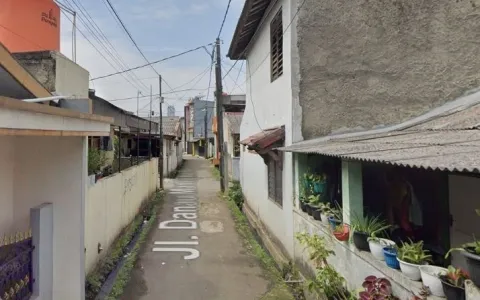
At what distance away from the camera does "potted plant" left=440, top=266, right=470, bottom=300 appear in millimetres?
2496

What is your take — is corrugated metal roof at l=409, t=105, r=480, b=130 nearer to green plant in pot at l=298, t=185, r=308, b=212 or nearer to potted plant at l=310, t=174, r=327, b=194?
potted plant at l=310, t=174, r=327, b=194

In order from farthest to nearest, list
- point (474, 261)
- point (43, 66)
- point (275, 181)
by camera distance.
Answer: point (275, 181) → point (43, 66) → point (474, 261)

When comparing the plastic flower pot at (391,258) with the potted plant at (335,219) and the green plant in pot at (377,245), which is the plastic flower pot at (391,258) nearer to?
the green plant in pot at (377,245)

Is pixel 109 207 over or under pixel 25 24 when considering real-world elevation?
under

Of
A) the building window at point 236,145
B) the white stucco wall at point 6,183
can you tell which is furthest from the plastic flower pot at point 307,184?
the building window at point 236,145

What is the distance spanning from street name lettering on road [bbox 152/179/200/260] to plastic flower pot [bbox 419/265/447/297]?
5.72 metres

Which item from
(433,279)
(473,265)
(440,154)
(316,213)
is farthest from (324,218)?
(473,265)

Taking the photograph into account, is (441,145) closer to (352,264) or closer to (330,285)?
(352,264)

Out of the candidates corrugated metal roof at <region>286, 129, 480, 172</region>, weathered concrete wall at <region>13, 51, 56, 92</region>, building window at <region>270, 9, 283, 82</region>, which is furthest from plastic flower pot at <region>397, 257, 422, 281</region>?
building window at <region>270, 9, 283, 82</region>

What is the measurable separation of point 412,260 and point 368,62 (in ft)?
15.4

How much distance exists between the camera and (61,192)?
181 inches

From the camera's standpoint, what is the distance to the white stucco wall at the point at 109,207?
19.8 feet

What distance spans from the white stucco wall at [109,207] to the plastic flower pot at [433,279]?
5.07m

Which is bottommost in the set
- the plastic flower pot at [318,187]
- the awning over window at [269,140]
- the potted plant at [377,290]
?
the potted plant at [377,290]
